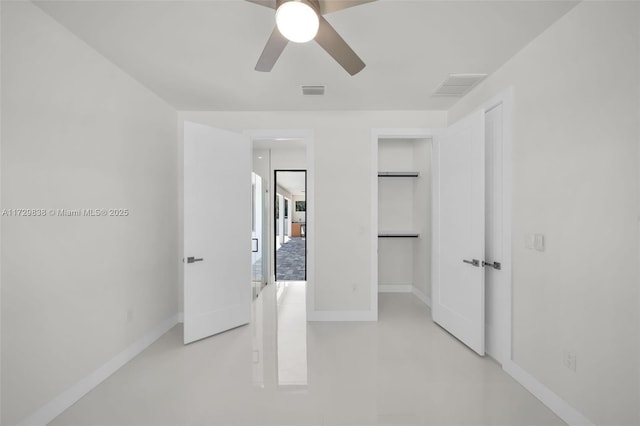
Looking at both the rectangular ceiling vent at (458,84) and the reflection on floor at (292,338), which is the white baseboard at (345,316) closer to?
the reflection on floor at (292,338)

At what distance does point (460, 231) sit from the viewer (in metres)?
2.86

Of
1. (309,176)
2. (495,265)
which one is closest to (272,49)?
(309,176)

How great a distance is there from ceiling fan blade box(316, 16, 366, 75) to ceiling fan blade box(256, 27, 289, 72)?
0.21m

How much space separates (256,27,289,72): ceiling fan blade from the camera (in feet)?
4.88

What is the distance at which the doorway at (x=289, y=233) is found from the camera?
19.0ft

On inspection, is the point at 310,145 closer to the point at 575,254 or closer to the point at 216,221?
the point at 216,221

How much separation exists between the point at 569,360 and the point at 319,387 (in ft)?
5.62

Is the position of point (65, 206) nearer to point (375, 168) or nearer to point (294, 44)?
point (294, 44)

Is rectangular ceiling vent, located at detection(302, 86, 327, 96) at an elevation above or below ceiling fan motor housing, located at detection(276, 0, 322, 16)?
above

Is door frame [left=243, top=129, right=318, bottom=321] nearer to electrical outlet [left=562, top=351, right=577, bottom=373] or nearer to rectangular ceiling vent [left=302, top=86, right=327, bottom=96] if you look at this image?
rectangular ceiling vent [left=302, top=86, right=327, bottom=96]

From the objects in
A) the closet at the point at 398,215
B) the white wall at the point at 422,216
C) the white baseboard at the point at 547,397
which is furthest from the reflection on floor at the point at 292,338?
the white wall at the point at 422,216

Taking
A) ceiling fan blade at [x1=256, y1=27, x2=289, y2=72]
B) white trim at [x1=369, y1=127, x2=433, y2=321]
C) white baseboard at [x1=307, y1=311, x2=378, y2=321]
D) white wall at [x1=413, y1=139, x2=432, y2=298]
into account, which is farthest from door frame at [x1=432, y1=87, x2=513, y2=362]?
ceiling fan blade at [x1=256, y1=27, x2=289, y2=72]

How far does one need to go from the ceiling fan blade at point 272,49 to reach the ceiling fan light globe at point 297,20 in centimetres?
13

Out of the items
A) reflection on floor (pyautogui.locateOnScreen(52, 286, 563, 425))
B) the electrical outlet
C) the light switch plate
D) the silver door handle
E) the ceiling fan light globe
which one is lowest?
reflection on floor (pyautogui.locateOnScreen(52, 286, 563, 425))
